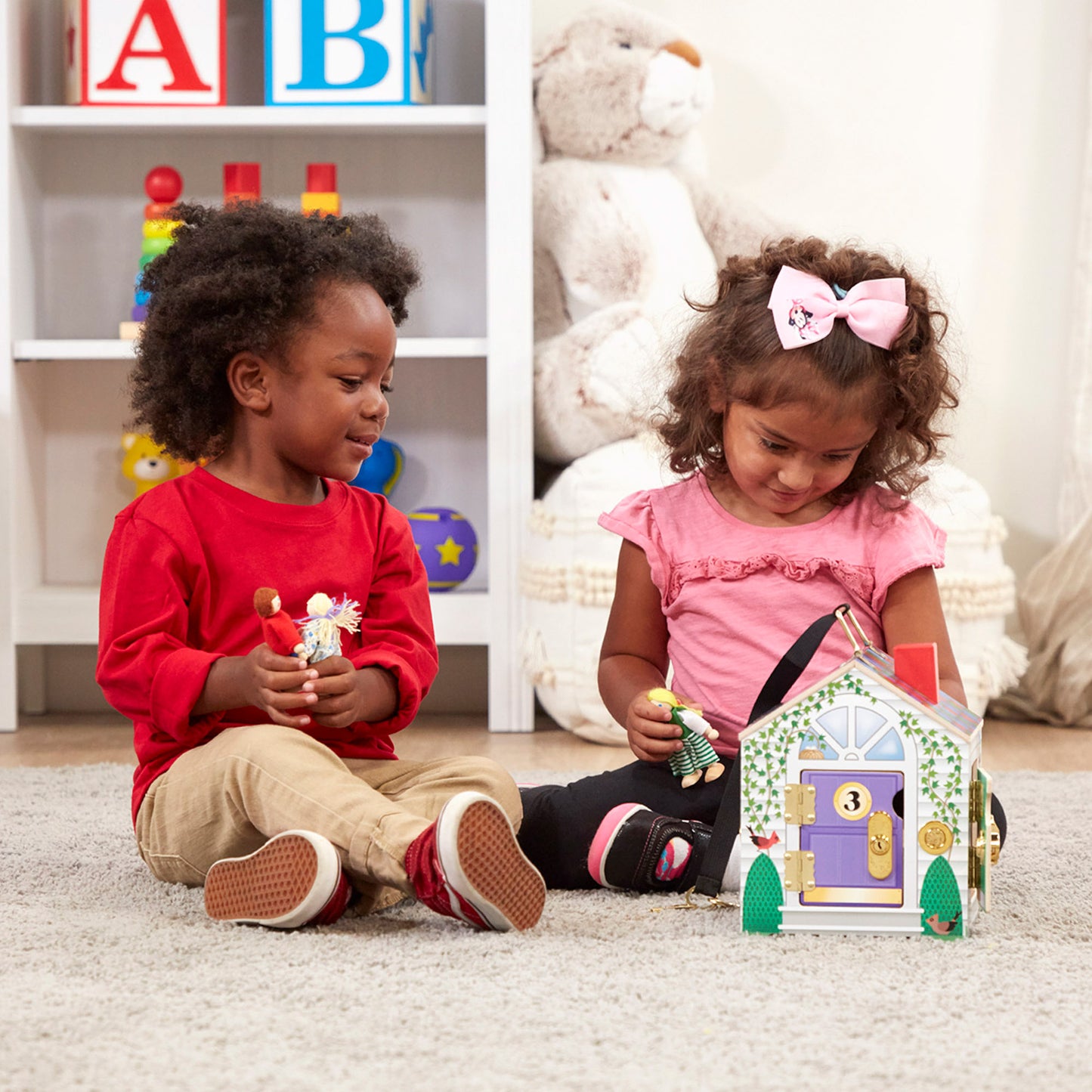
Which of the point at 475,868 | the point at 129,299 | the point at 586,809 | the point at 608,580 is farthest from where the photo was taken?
the point at 129,299

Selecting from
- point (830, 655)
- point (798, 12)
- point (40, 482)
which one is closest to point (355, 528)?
point (830, 655)

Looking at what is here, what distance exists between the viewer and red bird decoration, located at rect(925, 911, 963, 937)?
2.82 feet

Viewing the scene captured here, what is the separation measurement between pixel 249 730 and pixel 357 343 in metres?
0.31

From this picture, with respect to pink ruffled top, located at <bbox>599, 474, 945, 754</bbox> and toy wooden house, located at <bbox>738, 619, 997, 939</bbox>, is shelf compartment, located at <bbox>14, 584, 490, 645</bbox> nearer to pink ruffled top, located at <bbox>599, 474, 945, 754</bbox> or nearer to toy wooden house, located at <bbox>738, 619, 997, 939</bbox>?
pink ruffled top, located at <bbox>599, 474, 945, 754</bbox>

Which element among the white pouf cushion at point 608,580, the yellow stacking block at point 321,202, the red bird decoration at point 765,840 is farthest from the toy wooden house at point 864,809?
the yellow stacking block at point 321,202

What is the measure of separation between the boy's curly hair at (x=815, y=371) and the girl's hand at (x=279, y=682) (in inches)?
16.3

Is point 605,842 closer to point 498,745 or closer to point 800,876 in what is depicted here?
point 800,876

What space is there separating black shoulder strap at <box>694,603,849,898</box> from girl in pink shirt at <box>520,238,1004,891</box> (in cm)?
5

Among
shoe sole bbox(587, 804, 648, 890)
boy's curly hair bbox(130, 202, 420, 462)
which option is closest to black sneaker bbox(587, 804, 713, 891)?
shoe sole bbox(587, 804, 648, 890)

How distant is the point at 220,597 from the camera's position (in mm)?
1033

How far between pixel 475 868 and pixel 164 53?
1396 mm

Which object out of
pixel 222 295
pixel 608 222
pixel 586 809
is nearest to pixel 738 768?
pixel 586 809

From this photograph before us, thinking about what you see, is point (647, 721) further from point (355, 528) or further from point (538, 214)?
point (538, 214)

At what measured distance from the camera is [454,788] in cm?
101
